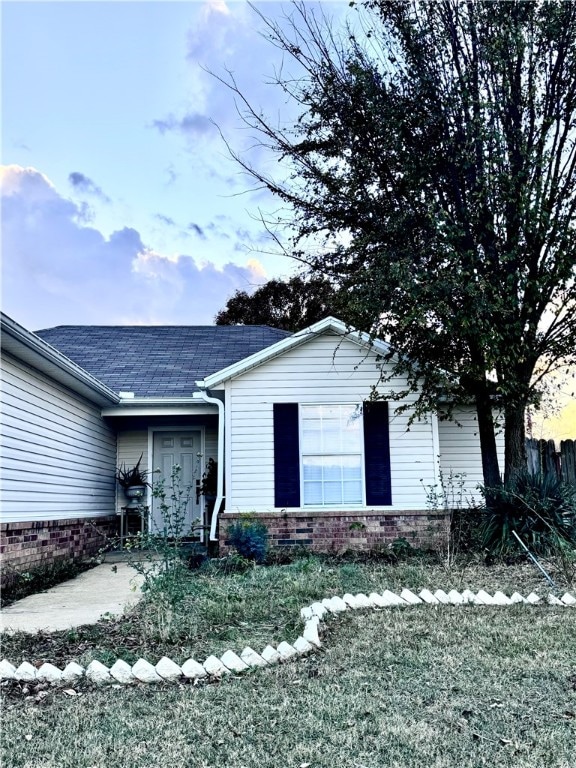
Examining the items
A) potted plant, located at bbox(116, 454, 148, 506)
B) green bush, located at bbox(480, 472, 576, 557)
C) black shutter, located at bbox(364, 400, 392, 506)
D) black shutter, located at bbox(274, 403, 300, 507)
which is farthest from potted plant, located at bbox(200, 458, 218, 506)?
green bush, located at bbox(480, 472, 576, 557)

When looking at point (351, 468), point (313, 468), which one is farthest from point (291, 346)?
point (351, 468)

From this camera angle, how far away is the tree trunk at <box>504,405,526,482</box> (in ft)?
30.8

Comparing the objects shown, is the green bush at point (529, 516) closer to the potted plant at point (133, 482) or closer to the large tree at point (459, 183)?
the large tree at point (459, 183)

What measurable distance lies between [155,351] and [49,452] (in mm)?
5093

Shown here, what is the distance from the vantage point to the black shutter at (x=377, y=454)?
32.1ft

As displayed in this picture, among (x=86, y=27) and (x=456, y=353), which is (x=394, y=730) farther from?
(x=86, y=27)

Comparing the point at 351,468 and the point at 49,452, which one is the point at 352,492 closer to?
the point at 351,468

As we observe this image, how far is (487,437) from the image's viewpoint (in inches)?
389

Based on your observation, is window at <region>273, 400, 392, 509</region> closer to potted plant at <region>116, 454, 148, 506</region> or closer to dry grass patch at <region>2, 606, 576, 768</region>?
potted plant at <region>116, 454, 148, 506</region>

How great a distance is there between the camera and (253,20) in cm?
1056

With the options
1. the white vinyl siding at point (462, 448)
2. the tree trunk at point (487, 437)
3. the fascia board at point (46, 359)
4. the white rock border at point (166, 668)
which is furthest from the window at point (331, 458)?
the white rock border at point (166, 668)

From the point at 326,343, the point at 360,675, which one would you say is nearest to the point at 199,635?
the point at 360,675

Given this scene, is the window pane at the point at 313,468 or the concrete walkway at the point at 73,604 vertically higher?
the window pane at the point at 313,468

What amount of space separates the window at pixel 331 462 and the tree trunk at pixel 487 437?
6.00 feet
